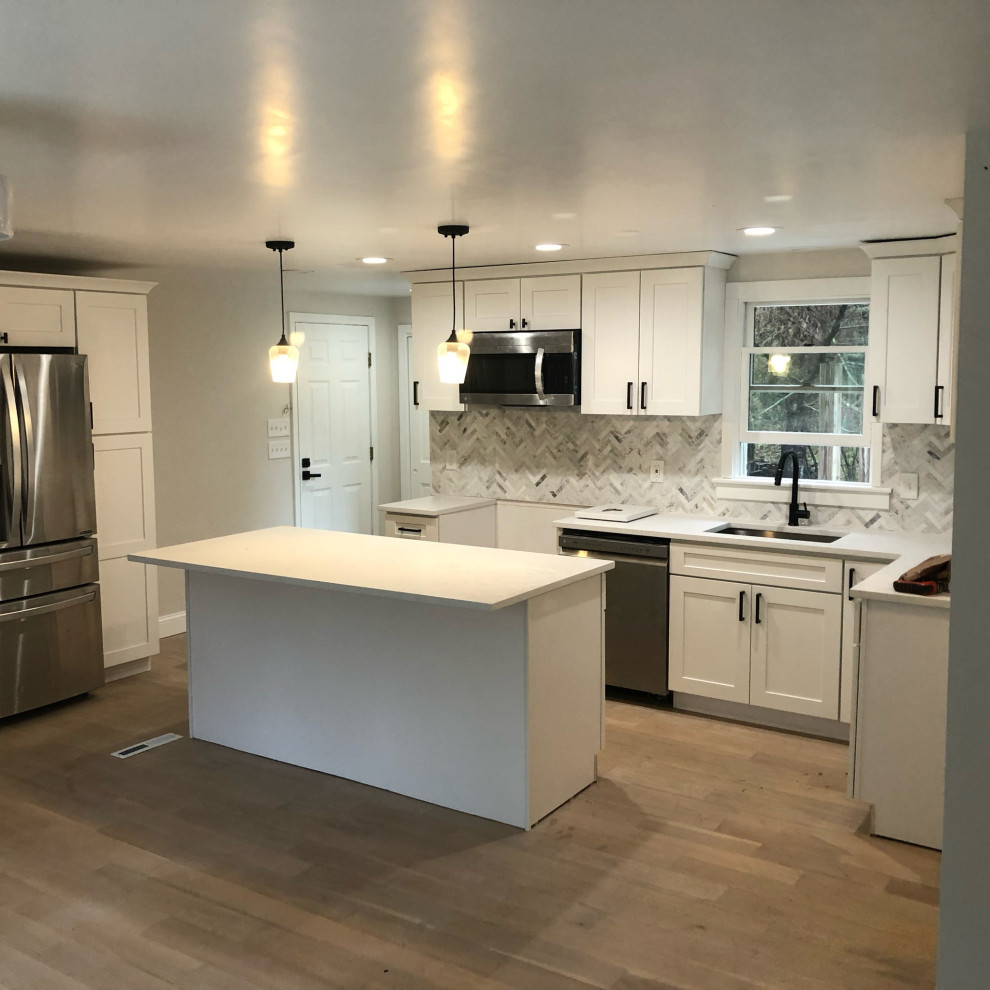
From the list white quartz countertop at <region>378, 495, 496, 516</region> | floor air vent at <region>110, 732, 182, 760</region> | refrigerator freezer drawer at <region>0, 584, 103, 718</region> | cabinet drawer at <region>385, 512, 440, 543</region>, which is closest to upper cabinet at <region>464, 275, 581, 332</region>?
white quartz countertop at <region>378, 495, 496, 516</region>

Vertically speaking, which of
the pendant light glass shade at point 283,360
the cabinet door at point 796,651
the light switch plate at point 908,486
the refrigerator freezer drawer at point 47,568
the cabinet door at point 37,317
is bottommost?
the cabinet door at point 796,651

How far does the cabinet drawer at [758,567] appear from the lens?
4352mm

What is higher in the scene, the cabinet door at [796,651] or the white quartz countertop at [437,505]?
the white quartz countertop at [437,505]

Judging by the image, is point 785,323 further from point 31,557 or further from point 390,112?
point 31,557

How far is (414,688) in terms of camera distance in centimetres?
377

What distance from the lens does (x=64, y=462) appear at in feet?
15.6

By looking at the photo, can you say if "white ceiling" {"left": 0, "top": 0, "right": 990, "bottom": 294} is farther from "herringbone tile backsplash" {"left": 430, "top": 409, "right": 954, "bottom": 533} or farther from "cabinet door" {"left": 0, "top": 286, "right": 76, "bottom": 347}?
"herringbone tile backsplash" {"left": 430, "top": 409, "right": 954, "bottom": 533}

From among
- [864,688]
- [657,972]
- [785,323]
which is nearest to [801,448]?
[785,323]

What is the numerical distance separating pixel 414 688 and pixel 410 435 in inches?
159

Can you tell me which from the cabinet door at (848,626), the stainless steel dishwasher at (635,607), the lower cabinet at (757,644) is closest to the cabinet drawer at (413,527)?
the stainless steel dishwasher at (635,607)

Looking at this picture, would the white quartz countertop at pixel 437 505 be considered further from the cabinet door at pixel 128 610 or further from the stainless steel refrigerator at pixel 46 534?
the stainless steel refrigerator at pixel 46 534

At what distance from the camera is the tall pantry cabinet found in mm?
4883

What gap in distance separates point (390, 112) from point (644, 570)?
9.93 feet

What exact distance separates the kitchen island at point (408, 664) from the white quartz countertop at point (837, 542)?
95cm
